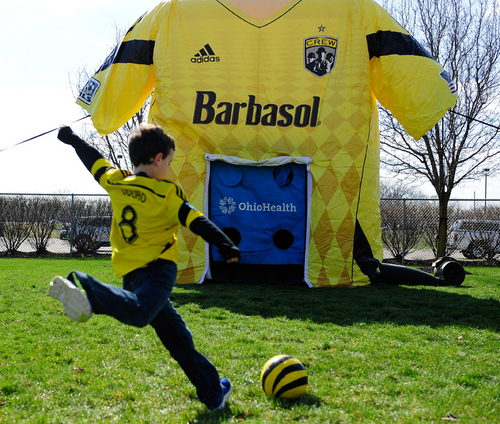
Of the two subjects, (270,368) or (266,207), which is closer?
(270,368)

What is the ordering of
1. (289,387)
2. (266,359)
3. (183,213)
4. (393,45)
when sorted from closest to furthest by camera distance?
1. (183,213)
2. (289,387)
3. (266,359)
4. (393,45)

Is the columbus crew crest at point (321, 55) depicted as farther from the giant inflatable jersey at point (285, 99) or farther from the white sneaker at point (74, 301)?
the white sneaker at point (74, 301)

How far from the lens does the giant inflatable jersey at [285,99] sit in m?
7.81

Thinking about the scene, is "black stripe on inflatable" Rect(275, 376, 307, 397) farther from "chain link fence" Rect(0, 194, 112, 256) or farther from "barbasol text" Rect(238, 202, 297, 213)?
"chain link fence" Rect(0, 194, 112, 256)

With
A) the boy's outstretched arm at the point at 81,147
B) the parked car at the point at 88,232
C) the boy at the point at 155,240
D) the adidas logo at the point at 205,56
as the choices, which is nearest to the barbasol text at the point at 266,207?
the adidas logo at the point at 205,56

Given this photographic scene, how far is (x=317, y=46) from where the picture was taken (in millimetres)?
7910

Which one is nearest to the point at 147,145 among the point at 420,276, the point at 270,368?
the point at 270,368

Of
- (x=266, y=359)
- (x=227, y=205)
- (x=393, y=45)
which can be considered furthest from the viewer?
(x=227, y=205)

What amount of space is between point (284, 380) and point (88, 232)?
545 inches

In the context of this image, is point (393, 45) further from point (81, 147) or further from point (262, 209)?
point (81, 147)

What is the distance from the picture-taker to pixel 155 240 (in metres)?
2.62

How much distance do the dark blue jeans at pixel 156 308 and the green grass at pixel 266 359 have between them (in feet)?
0.81

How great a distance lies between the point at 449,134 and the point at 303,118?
5594 millimetres

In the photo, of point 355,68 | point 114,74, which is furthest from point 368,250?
point 114,74
